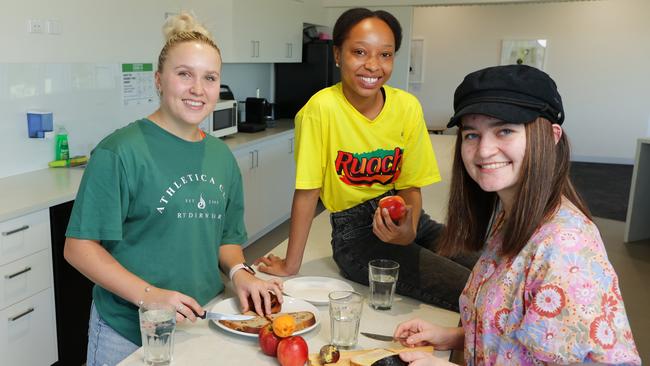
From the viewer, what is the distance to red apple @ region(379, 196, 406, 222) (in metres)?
1.60

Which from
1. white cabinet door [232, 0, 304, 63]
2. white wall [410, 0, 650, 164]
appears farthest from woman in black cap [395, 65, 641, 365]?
white wall [410, 0, 650, 164]

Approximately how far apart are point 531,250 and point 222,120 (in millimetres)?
3497

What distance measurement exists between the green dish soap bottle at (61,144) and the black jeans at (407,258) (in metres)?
1.98

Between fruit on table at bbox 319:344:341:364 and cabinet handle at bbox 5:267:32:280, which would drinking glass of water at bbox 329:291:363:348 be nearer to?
fruit on table at bbox 319:344:341:364

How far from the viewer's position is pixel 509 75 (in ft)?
3.46

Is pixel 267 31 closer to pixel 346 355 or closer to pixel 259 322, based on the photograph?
pixel 259 322

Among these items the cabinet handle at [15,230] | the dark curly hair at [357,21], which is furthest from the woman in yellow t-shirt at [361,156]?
the cabinet handle at [15,230]

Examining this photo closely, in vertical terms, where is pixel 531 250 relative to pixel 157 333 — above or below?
above

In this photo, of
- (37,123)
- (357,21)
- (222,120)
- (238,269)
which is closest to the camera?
(238,269)

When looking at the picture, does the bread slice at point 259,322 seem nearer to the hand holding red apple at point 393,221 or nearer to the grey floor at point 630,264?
the hand holding red apple at point 393,221

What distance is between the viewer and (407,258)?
1.64 metres

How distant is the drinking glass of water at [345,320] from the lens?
49.4 inches

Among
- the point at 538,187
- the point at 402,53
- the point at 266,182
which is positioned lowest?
the point at 266,182

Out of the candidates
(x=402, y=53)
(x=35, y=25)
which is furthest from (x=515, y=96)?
(x=402, y=53)
